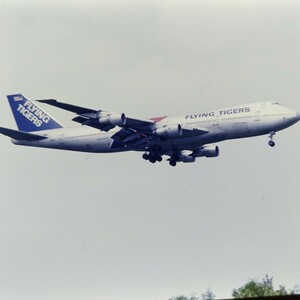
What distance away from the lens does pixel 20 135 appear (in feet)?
205

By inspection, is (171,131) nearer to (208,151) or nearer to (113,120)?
(113,120)

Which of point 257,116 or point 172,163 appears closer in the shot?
point 257,116

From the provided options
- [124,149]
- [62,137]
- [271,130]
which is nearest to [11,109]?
[62,137]

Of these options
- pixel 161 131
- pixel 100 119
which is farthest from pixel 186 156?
pixel 100 119

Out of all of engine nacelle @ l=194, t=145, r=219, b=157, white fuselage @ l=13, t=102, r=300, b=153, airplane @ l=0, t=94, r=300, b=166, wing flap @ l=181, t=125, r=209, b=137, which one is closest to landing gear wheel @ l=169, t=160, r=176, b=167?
airplane @ l=0, t=94, r=300, b=166

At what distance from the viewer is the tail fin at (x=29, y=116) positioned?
218 feet

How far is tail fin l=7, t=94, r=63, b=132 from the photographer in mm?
66312

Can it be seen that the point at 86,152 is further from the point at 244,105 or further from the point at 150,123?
the point at 244,105

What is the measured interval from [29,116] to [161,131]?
46.2ft

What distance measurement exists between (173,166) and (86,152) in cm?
633

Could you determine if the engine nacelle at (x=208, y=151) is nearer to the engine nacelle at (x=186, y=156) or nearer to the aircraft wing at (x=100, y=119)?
the engine nacelle at (x=186, y=156)

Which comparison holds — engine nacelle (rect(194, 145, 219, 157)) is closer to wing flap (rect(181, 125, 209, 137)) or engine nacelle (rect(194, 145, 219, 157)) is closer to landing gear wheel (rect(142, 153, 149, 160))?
landing gear wheel (rect(142, 153, 149, 160))

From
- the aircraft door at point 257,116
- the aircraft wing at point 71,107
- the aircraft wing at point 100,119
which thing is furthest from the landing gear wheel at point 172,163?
the aircraft door at point 257,116

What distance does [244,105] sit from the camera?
58.5m
